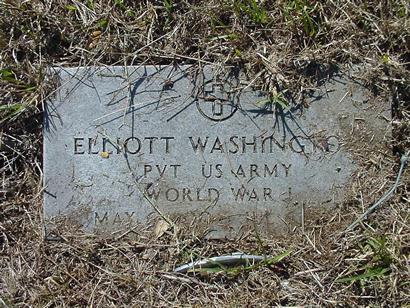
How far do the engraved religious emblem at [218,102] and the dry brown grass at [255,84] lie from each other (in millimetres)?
123

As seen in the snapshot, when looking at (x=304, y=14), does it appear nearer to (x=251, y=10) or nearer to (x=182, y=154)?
(x=251, y=10)

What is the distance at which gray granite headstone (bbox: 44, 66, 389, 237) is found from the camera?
8.77 feet

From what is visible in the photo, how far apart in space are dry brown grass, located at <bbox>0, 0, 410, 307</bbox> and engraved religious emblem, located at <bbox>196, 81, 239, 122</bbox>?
123mm

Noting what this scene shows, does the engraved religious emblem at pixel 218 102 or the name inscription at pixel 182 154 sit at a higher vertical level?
the engraved religious emblem at pixel 218 102

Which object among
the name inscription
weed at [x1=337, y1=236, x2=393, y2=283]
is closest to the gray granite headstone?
the name inscription

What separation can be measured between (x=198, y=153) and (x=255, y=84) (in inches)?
14.2

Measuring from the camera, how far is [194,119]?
106 inches

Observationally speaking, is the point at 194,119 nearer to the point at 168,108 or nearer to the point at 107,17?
the point at 168,108

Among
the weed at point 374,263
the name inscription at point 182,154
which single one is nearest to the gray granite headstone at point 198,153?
the name inscription at point 182,154

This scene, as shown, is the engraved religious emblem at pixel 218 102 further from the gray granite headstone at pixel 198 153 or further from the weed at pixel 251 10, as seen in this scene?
the weed at pixel 251 10

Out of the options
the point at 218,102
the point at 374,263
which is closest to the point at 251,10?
the point at 218,102

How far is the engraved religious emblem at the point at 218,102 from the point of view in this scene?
270cm

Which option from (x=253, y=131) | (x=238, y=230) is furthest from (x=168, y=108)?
(x=238, y=230)

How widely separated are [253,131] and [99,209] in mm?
692
